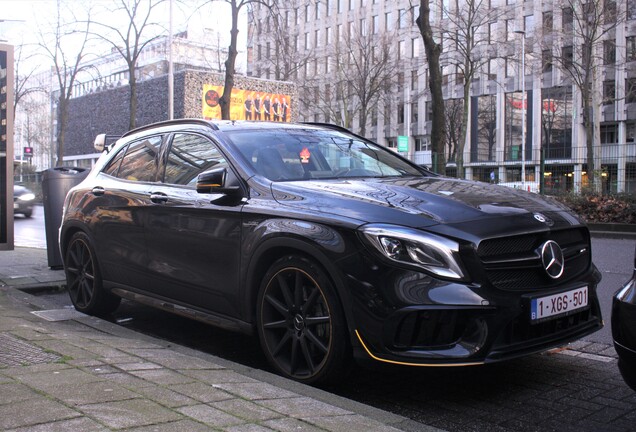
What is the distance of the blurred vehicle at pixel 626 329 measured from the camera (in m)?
2.96

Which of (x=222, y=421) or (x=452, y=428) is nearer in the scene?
→ (x=222, y=421)

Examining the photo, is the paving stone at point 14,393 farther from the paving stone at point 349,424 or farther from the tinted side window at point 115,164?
the tinted side window at point 115,164

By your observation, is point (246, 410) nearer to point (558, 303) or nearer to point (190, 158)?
point (558, 303)

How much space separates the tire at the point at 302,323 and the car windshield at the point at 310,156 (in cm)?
79

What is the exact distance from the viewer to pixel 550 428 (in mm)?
3324

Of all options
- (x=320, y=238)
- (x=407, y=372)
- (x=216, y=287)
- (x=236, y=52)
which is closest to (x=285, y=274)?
(x=320, y=238)

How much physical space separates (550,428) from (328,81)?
60.2 metres

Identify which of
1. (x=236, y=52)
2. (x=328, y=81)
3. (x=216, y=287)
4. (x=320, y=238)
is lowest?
(x=216, y=287)

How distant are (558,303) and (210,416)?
2003 mm

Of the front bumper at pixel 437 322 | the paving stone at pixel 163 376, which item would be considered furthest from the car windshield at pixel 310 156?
the paving stone at pixel 163 376

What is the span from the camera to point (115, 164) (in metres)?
6.10

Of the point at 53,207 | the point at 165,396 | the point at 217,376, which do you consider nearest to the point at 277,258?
the point at 217,376

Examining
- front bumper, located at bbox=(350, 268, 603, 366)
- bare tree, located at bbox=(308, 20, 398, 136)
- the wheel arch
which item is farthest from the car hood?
bare tree, located at bbox=(308, 20, 398, 136)

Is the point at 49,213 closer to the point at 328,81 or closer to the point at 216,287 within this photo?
the point at 216,287
